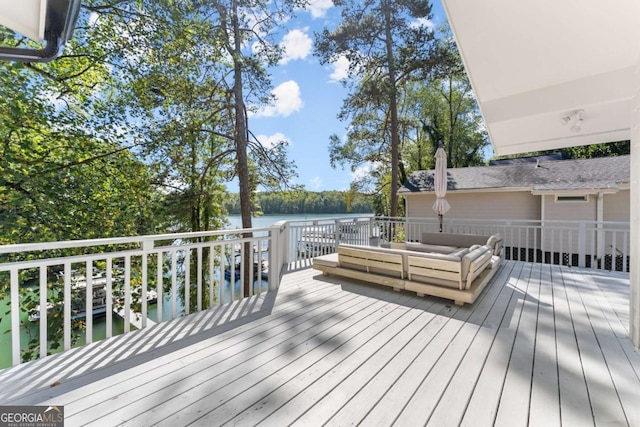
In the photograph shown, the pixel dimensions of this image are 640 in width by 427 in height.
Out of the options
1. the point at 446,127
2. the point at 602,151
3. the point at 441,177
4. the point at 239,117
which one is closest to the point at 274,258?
the point at 441,177

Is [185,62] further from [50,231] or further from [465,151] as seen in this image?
[465,151]

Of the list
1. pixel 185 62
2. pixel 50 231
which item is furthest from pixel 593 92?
pixel 50 231

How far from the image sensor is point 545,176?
10117 millimetres

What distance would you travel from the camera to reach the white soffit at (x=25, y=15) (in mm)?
1545

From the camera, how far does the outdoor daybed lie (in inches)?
132

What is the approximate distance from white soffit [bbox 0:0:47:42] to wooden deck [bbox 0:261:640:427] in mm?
2397

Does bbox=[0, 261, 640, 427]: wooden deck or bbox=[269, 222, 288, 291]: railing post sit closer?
bbox=[0, 261, 640, 427]: wooden deck

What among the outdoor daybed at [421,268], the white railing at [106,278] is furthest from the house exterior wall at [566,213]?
the white railing at [106,278]

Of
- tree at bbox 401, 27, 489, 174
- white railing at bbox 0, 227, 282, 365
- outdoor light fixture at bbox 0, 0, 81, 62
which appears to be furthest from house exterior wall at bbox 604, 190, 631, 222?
outdoor light fixture at bbox 0, 0, 81, 62

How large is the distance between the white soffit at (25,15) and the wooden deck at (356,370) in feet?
7.86

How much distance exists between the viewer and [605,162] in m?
9.78

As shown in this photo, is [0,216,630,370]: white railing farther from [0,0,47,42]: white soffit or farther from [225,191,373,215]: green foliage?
[225,191,373,215]: green foliage

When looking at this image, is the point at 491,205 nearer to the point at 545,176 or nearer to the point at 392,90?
the point at 545,176

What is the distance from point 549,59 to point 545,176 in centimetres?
948
